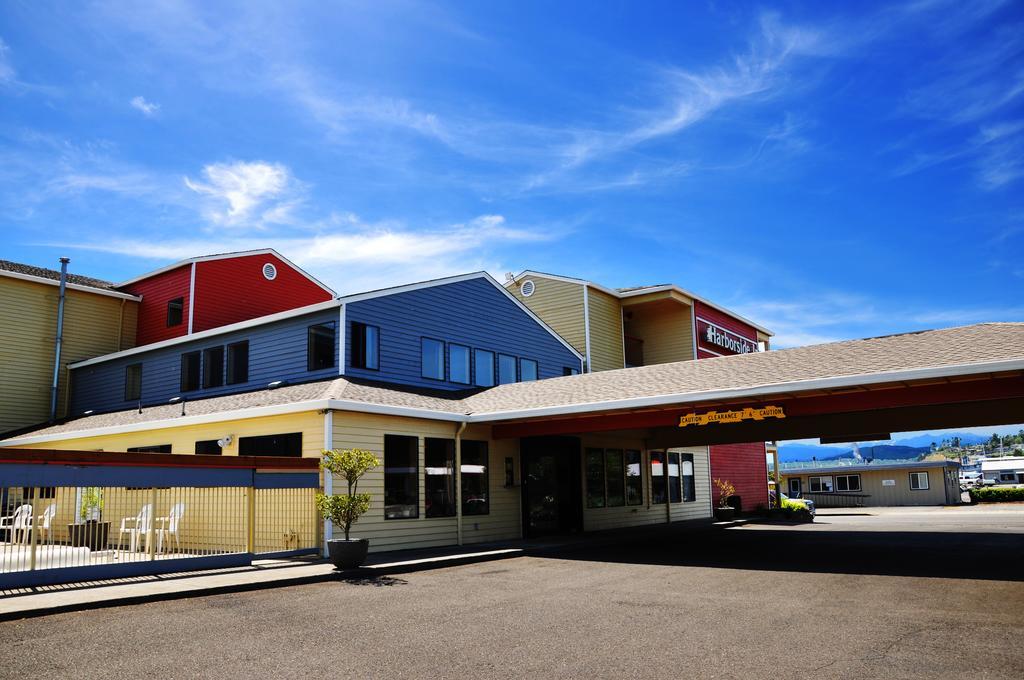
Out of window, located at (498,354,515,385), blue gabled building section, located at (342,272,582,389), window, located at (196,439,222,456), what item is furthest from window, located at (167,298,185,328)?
window, located at (498,354,515,385)

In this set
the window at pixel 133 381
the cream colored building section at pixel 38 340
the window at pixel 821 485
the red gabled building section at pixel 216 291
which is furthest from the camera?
the window at pixel 821 485

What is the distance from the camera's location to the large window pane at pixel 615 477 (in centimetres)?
2430

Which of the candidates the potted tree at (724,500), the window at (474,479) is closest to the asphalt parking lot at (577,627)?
the window at (474,479)

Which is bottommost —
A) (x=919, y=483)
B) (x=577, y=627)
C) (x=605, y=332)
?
(x=577, y=627)

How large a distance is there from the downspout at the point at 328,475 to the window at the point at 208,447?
3751 mm

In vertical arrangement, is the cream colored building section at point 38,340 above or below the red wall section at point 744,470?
above

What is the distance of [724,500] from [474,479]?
1596 centimetres

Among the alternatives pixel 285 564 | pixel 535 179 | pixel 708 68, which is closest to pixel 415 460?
pixel 285 564

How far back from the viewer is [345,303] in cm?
1780

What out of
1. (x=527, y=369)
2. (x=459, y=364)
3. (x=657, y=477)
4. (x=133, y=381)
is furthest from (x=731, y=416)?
(x=133, y=381)

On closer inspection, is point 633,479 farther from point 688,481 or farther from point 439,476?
point 439,476

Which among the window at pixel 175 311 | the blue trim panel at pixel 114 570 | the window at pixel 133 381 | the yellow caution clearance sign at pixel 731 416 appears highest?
the window at pixel 175 311

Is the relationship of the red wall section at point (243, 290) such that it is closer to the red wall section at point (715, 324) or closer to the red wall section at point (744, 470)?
the red wall section at point (715, 324)

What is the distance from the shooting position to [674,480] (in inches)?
1120
